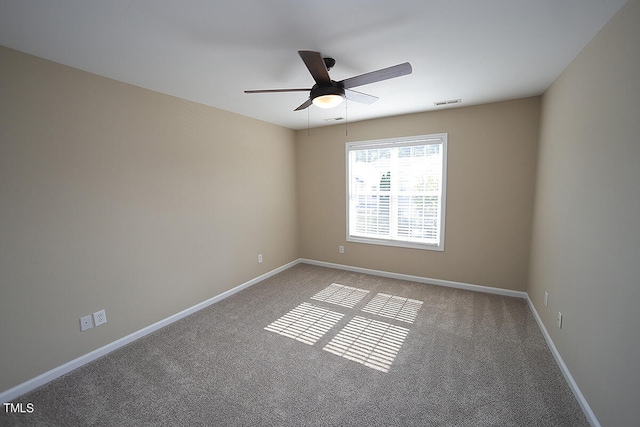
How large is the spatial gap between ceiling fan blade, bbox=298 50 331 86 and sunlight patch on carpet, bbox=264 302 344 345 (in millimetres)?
2272

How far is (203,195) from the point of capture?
10.5 ft

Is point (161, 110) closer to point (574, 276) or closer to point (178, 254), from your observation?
point (178, 254)

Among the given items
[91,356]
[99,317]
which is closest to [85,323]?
[99,317]

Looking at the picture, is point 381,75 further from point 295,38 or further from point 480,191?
point 480,191

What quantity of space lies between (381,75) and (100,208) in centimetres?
254

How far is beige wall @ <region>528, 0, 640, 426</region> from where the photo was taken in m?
1.33

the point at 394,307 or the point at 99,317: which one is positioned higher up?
the point at 99,317

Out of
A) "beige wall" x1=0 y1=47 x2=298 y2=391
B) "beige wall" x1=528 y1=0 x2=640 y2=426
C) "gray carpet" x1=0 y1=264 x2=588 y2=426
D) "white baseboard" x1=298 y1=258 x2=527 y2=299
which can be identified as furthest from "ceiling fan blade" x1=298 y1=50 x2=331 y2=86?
"white baseboard" x1=298 y1=258 x2=527 y2=299

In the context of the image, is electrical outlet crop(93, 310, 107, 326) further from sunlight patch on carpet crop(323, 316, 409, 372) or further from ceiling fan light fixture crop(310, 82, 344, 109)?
ceiling fan light fixture crop(310, 82, 344, 109)

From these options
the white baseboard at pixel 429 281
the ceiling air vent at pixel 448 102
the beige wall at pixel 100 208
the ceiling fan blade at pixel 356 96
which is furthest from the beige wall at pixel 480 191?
the beige wall at pixel 100 208

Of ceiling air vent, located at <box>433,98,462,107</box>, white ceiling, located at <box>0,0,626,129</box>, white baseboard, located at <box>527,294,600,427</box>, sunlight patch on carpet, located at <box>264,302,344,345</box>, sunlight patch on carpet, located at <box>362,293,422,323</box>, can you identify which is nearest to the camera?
white ceiling, located at <box>0,0,626,129</box>

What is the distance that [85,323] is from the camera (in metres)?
2.24

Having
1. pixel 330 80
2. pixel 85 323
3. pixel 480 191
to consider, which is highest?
pixel 330 80

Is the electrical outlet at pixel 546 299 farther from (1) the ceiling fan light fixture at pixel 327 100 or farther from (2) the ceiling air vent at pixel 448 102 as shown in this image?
(1) the ceiling fan light fixture at pixel 327 100
